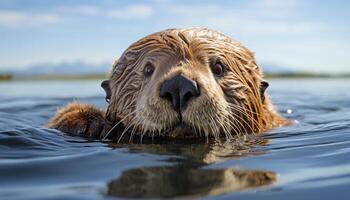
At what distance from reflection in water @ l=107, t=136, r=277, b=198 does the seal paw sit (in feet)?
4.84

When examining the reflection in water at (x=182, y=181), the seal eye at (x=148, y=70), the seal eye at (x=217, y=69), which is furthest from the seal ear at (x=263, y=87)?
the reflection in water at (x=182, y=181)

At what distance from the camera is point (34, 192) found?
3881 millimetres

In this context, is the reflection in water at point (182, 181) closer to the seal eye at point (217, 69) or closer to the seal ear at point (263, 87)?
the seal eye at point (217, 69)

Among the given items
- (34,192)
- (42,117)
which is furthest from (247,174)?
(42,117)

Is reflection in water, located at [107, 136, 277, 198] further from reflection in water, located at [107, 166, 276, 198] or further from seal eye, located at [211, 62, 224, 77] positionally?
seal eye, located at [211, 62, 224, 77]

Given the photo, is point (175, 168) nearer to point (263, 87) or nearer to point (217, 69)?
point (217, 69)

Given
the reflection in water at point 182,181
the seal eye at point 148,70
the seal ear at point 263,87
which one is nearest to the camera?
the reflection in water at point 182,181

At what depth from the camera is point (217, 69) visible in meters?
6.50

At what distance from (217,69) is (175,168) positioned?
2297 mm

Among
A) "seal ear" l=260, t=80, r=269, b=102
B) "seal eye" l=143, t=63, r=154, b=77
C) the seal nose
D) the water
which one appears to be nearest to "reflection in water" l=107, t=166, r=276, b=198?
the water

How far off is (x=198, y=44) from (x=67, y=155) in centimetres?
206

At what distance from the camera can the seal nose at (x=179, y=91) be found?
5.28 m

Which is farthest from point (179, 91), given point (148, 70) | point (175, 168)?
point (148, 70)

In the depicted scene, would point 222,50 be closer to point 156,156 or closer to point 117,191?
point 156,156
